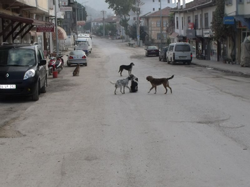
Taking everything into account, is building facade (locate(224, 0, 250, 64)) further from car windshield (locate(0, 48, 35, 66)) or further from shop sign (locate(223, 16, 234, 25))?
car windshield (locate(0, 48, 35, 66))

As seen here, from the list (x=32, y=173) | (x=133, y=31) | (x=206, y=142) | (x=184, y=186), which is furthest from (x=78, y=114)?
(x=133, y=31)

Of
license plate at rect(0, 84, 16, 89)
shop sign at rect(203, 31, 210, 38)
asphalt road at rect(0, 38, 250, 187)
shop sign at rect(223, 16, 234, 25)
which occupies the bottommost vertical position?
asphalt road at rect(0, 38, 250, 187)

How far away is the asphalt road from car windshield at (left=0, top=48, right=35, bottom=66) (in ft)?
4.58

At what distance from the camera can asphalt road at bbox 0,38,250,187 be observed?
6188 millimetres

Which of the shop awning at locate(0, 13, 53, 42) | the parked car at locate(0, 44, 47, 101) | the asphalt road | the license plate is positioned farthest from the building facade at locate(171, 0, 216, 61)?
the license plate

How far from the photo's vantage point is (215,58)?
137 feet

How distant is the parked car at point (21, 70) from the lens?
14.1m

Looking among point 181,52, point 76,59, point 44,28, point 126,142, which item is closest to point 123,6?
point 181,52

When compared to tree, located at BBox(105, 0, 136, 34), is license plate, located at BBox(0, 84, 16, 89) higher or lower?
lower

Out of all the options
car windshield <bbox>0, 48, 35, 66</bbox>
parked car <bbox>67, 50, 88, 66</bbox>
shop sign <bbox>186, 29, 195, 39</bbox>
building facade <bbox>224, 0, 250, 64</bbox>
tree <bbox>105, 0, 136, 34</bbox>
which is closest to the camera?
car windshield <bbox>0, 48, 35, 66</bbox>

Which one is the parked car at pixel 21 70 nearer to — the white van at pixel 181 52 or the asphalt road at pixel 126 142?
the asphalt road at pixel 126 142

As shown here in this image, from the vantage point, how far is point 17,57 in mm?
15297

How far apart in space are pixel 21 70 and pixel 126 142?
718 centimetres

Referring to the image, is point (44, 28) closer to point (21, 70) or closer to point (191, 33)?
point (21, 70)
